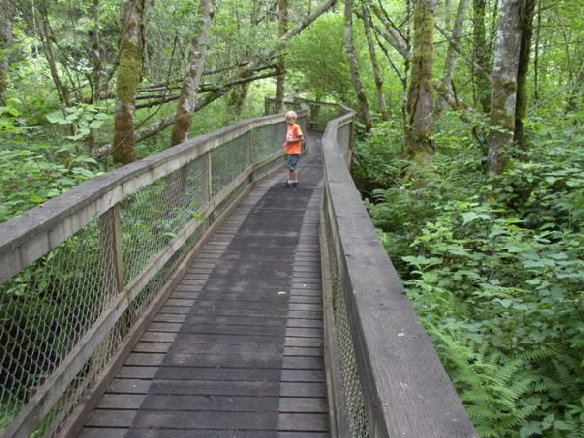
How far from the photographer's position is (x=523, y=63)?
8.11 m

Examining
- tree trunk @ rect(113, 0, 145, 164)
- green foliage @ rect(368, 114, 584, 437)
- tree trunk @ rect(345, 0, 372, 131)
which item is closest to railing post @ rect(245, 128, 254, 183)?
Answer: tree trunk @ rect(113, 0, 145, 164)

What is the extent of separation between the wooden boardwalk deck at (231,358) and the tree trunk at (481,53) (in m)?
7.22

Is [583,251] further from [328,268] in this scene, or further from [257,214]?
[257,214]

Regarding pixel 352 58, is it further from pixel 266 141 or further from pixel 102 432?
pixel 102 432

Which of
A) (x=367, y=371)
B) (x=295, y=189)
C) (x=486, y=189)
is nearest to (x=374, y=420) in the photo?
(x=367, y=371)

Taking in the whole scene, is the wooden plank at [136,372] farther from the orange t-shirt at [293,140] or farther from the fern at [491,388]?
the orange t-shirt at [293,140]

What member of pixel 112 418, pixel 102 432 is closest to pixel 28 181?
pixel 112 418

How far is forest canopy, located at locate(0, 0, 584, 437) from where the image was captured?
3490 millimetres

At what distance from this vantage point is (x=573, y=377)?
3.37 metres

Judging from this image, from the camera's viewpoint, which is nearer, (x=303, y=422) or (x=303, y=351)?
(x=303, y=422)

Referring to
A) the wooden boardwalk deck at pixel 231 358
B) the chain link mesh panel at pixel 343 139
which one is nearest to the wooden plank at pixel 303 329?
the wooden boardwalk deck at pixel 231 358

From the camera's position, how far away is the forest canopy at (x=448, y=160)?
3.49 m

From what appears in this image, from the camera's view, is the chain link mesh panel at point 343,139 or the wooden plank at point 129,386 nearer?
the wooden plank at point 129,386

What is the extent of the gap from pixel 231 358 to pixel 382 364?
107 inches
